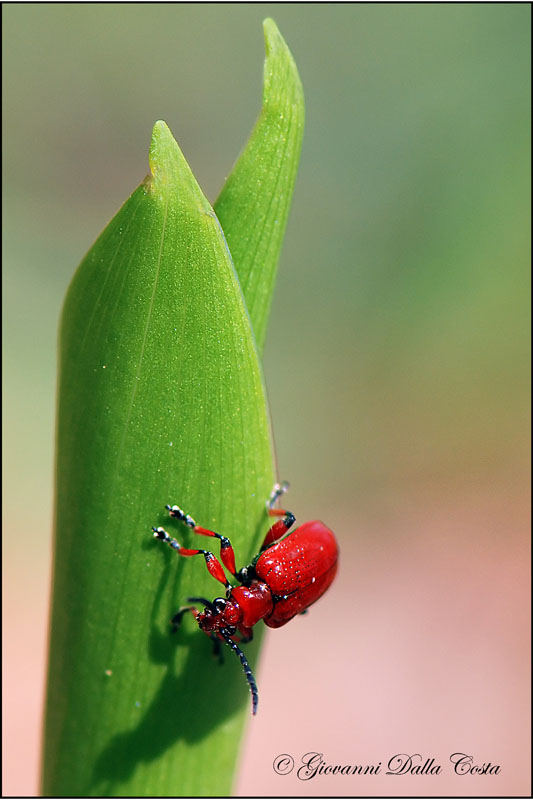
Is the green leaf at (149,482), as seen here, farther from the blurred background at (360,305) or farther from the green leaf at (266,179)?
the blurred background at (360,305)

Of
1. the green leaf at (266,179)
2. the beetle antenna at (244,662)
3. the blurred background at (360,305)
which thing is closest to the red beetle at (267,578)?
the beetle antenna at (244,662)

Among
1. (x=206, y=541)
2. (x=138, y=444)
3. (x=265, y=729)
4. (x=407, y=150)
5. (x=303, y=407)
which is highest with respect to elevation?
(x=407, y=150)

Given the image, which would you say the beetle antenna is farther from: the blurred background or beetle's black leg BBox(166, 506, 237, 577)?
the blurred background

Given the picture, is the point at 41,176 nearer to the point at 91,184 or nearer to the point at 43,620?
the point at 91,184

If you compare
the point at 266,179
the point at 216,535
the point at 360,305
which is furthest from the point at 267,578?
the point at 360,305

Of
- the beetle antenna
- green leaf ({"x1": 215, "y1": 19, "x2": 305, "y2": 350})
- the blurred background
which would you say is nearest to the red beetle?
the beetle antenna

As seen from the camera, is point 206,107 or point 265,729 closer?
point 265,729

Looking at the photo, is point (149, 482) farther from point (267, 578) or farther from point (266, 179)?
point (267, 578)

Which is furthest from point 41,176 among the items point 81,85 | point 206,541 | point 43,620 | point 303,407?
point 206,541
